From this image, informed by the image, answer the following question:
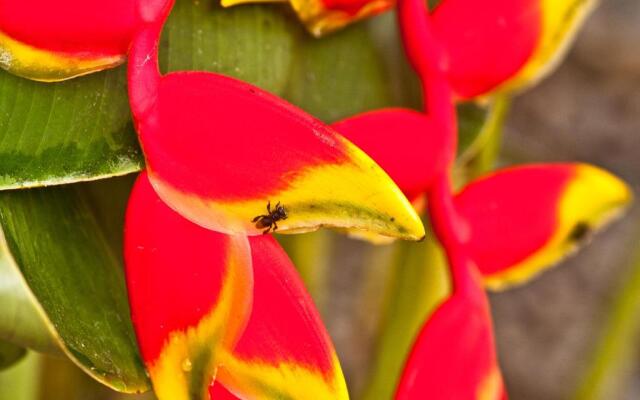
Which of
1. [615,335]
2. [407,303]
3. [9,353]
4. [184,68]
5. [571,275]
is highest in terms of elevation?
[184,68]

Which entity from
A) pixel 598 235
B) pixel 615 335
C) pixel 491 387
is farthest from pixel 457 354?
pixel 598 235

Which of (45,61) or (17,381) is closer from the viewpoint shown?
(45,61)

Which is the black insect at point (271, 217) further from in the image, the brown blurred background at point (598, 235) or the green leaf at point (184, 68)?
the brown blurred background at point (598, 235)

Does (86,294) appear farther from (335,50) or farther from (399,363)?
(399,363)

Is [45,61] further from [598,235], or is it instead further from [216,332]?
[598,235]

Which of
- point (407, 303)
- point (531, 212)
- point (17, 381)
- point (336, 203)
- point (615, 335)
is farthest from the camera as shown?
point (615, 335)

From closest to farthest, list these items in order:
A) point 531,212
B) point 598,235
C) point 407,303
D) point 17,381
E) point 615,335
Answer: point 531,212 < point 17,381 < point 407,303 < point 615,335 < point 598,235

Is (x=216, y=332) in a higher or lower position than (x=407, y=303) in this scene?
higher

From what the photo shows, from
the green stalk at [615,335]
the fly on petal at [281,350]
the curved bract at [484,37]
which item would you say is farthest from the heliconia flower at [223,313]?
the green stalk at [615,335]
